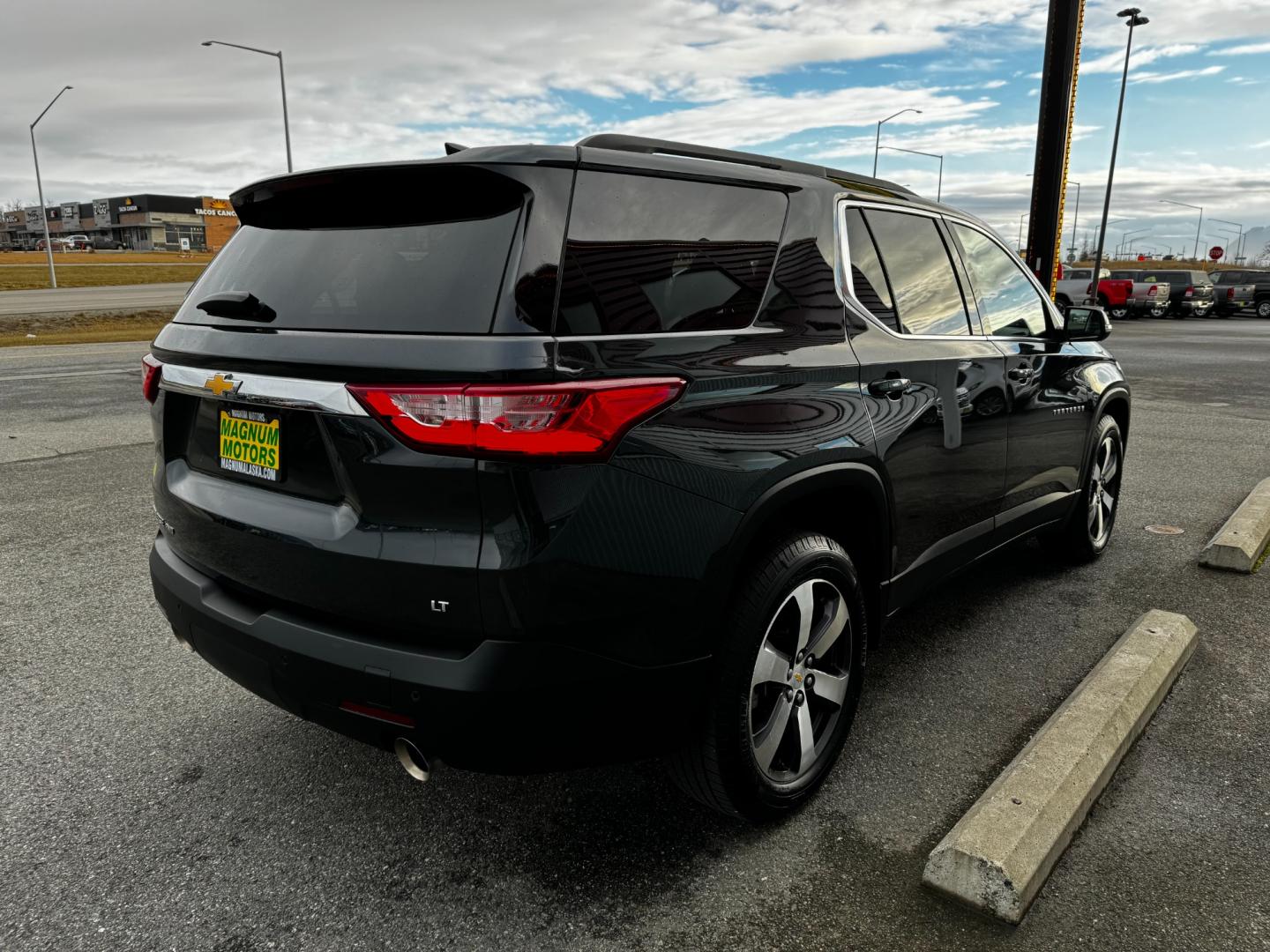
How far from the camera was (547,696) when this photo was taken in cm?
204

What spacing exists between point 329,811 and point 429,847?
0.37 metres

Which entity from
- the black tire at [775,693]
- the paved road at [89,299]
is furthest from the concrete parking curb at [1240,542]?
the paved road at [89,299]

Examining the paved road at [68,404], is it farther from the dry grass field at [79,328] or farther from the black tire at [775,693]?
the black tire at [775,693]

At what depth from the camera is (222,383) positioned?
7.87 ft

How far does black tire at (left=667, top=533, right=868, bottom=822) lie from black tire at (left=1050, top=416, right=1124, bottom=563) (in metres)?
2.32

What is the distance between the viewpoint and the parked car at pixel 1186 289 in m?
34.7

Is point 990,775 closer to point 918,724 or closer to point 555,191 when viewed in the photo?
point 918,724

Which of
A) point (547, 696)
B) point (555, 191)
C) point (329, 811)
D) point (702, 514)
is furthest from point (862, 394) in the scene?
point (329, 811)

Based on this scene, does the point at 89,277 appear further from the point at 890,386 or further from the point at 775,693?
the point at 775,693

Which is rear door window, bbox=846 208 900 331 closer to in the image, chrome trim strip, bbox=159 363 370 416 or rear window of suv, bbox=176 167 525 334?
rear window of suv, bbox=176 167 525 334

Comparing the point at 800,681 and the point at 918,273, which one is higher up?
the point at 918,273

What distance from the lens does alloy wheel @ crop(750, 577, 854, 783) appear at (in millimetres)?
2539

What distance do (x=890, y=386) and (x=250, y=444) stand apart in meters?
1.86

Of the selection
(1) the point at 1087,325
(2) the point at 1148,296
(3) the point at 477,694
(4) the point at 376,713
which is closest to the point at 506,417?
(3) the point at 477,694
